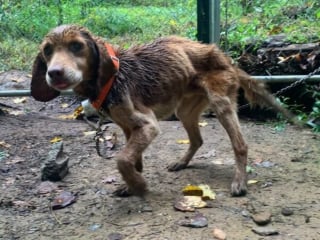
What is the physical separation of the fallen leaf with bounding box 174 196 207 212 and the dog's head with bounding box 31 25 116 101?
1062mm

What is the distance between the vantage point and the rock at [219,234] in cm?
383

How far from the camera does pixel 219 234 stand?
3.86 meters

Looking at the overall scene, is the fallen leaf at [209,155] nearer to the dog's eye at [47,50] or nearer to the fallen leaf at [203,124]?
the fallen leaf at [203,124]

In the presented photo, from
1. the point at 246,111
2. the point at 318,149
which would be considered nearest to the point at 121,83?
the point at 318,149

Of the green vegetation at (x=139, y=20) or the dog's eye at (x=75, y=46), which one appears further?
the green vegetation at (x=139, y=20)

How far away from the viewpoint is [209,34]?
6.69 m

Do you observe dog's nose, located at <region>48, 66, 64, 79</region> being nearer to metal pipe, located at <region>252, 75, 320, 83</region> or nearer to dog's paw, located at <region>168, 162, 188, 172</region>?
dog's paw, located at <region>168, 162, 188, 172</region>

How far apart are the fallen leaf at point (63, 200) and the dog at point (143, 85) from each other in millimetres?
377

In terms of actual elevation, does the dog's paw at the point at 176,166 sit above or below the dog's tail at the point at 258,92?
below

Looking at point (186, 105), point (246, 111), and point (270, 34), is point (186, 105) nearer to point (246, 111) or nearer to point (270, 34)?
point (246, 111)

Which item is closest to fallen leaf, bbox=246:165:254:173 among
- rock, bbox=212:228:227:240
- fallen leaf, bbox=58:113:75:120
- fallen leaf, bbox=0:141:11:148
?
rock, bbox=212:228:227:240

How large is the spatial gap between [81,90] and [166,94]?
0.77 metres

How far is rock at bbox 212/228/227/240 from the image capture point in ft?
12.6

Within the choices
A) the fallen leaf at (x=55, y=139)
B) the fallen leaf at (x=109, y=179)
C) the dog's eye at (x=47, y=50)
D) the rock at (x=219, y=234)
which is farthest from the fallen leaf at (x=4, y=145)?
the rock at (x=219, y=234)
